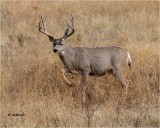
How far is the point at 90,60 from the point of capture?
1123cm

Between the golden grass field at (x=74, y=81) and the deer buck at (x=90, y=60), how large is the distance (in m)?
0.24

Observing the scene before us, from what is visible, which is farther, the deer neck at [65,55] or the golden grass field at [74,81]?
the deer neck at [65,55]

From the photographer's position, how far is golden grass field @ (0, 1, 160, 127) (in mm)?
9430

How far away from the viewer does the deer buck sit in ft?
36.1

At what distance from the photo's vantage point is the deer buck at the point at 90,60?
11.0 meters

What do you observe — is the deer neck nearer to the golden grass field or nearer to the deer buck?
the deer buck

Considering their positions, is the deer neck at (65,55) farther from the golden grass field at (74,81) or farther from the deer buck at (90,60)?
the golden grass field at (74,81)

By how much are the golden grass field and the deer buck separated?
0.24 metres

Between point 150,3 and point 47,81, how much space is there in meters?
9.35

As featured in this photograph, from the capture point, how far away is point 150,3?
19.9 meters

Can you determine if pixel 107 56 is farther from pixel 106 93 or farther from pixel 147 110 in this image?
pixel 147 110

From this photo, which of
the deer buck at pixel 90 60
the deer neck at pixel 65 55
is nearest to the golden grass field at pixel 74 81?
the deer buck at pixel 90 60

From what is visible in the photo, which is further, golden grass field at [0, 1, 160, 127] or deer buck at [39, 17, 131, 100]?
deer buck at [39, 17, 131, 100]

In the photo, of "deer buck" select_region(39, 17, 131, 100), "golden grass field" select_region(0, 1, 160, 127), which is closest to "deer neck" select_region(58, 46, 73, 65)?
"deer buck" select_region(39, 17, 131, 100)
